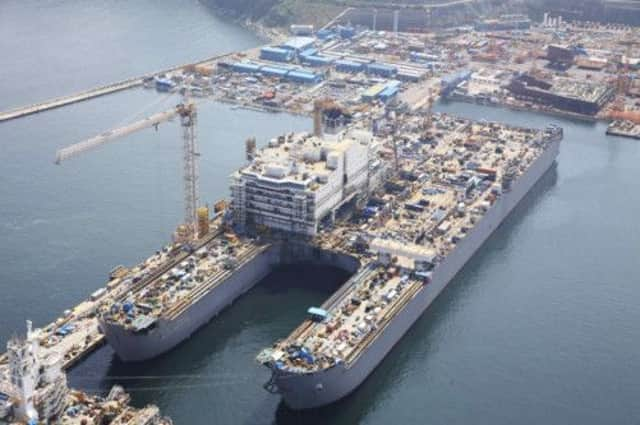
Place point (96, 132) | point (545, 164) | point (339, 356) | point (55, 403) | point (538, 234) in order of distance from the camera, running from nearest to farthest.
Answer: point (55, 403), point (339, 356), point (538, 234), point (545, 164), point (96, 132)

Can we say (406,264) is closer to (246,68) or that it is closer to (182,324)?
(182,324)

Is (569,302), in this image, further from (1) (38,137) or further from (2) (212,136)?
(1) (38,137)

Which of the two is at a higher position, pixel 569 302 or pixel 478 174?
pixel 478 174

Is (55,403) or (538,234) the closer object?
(55,403)

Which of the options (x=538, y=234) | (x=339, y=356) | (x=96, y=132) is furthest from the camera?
(x=96, y=132)

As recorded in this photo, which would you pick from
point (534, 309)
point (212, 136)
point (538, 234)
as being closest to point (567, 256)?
point (538, 234)

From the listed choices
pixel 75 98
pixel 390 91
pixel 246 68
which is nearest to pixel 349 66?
pixel 390 91

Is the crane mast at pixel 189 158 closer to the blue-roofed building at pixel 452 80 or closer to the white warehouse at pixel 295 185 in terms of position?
the white warehouse at pixel 295 185
